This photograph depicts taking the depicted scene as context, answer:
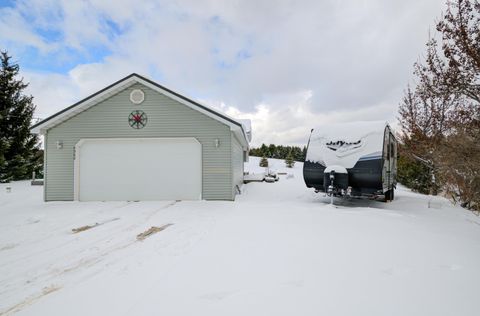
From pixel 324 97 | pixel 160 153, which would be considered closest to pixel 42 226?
pixel 160 153

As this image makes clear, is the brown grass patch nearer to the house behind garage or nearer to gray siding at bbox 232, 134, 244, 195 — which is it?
the house behind garage

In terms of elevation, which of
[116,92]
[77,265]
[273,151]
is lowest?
[77,265]

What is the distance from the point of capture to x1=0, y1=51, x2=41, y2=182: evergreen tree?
56.6 ft

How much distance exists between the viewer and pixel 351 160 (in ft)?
27.0

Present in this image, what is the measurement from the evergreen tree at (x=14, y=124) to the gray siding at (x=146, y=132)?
10579mm

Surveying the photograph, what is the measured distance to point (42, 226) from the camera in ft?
20.4

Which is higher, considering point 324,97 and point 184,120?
point 324,97

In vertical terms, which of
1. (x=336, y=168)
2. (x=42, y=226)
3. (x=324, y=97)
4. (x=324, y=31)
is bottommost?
(x=42, y=226)

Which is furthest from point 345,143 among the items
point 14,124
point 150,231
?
point 14,124

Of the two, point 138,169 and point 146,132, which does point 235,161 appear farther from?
point 138,169

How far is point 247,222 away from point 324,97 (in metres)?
13.4

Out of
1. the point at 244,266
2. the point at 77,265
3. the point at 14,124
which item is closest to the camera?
the point at 244,266

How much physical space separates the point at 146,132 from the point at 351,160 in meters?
7.63

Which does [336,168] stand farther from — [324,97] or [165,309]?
[324,97]
